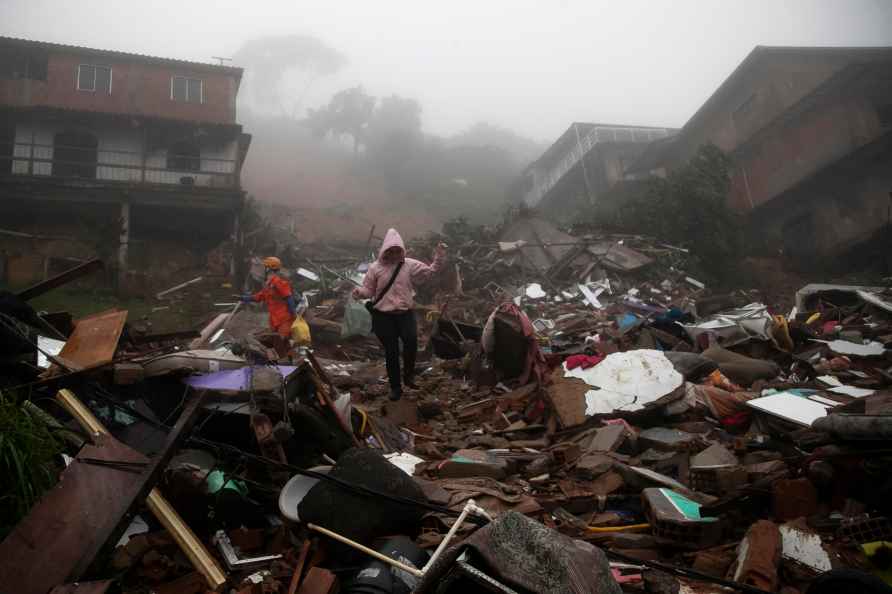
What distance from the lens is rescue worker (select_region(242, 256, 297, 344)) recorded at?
6625mm

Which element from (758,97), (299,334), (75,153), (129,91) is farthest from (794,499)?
(129,91)

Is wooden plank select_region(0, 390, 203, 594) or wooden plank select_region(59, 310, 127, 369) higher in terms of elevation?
wooden plank select_region(59, 310, 127, 369)

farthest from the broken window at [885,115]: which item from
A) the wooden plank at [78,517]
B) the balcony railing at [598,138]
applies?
the wooden plank at [78,517]

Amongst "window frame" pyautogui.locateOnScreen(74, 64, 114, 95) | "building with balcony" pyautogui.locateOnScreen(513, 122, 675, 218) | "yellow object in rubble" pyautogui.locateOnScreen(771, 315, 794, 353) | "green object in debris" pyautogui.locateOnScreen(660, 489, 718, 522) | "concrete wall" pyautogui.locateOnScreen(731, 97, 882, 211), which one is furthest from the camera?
"building with balcony" pyautogui.locateOnScreen(513, 122, 675, 218)

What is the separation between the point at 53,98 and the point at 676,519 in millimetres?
22510

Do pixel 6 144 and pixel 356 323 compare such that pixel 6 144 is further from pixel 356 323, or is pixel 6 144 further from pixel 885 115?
pixel 885 115

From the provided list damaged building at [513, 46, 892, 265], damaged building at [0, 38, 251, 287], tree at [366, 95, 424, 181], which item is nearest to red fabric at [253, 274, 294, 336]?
damaged building at [0, 38, 251, 287]

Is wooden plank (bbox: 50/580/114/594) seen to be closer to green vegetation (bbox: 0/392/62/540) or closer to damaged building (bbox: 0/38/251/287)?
green vegetation (bbox: 0/392/62/540)

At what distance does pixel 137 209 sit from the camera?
55.2 ft

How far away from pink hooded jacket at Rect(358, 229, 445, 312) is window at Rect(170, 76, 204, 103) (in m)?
17.4

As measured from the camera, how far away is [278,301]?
6.77m

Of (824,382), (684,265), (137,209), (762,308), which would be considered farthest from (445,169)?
(824,382)

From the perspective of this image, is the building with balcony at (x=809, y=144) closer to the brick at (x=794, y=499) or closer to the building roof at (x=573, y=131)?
the building roof at (x=573, y=131)

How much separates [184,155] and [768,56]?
20.7m
